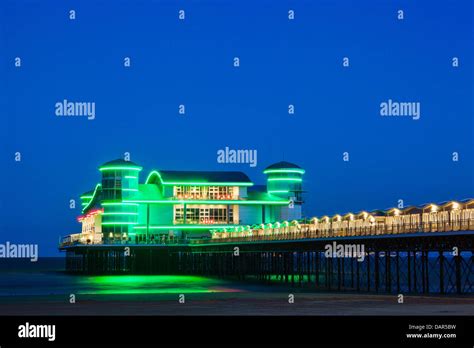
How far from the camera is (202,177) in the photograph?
131 m

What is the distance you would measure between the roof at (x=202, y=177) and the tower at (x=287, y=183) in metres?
5.73

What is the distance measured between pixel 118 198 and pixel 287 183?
25.9 meters

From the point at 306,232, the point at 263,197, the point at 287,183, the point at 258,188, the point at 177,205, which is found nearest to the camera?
the point at 306,232

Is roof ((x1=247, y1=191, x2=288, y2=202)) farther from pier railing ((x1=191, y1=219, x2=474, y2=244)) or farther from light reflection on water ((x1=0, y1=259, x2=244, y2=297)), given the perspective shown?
light reflection on water ((x1=0, y1=259, x2=244, y2=297))

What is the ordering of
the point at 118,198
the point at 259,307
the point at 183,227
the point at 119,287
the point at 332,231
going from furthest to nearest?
the point at 183,227 < the point at 118,198 < the point at 119,287 < the point at 332,231 < the point at 259,307

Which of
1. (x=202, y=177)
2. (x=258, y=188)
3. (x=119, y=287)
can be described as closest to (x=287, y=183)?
(x=258, y=188)

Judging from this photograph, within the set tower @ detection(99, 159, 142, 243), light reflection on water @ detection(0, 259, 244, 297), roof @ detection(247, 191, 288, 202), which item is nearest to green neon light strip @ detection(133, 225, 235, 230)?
tower @ detection(99, 159, 142, 243)

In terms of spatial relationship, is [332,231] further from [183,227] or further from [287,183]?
[287,183]

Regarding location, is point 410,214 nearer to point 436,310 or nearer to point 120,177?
Answer: point 436,310

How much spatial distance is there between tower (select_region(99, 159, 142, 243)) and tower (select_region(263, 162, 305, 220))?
68.5ft

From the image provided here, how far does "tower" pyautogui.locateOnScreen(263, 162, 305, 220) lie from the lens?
A: 135250 mm

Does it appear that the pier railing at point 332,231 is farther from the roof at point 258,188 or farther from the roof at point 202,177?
the roof at point 258,188
